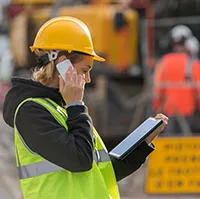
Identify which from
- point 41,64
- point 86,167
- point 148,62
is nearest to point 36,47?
point 41,64

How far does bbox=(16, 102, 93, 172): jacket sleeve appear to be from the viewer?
299 centimetres

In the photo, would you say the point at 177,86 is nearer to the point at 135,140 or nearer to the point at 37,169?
the point at 135,140

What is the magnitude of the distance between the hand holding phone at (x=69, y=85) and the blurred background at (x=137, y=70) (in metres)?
4.91

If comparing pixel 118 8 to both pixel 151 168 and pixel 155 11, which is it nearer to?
pixel 155 11

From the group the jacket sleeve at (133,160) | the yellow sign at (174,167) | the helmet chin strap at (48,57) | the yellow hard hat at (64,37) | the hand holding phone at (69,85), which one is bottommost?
the yellow sign at (174,167)

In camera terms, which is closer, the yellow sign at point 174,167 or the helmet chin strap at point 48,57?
the helmet chin strap at point 48,57

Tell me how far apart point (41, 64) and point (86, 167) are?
52cm

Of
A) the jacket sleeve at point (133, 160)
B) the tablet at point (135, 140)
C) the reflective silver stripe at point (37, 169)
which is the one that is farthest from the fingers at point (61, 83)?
the jacket sleeve at point (133, 160)

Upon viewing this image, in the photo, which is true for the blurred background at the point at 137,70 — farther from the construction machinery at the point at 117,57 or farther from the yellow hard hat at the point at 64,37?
the yellow hard hat at the point at 64,37

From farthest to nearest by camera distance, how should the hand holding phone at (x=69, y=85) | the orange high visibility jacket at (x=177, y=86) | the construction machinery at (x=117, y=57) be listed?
the construction machinery at (x=117, y=57) < the orange high visibility jacket at (x=177, y=86) < the hand holding phone at (x=69, y=85)

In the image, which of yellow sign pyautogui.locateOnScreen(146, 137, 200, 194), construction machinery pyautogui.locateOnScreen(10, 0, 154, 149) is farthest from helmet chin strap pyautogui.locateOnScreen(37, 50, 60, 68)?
construction machinery pyautogui.locateOnScreen(10, 0, 154, 149)

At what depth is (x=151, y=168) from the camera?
792 cm

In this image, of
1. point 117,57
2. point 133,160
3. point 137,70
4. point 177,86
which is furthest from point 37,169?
point 137,70

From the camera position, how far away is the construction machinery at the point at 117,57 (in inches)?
445
